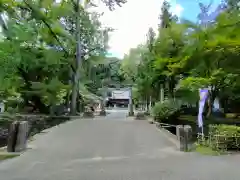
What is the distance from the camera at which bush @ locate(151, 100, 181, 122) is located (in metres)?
25.9

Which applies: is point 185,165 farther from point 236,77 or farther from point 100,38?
point 100,38

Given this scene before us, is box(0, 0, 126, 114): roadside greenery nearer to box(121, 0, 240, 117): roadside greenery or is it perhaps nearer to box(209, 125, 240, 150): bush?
box(121, 0, 240, 117): roadside greenery

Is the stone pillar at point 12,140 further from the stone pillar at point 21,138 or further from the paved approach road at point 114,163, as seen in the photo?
the paved approach road at point 114,163

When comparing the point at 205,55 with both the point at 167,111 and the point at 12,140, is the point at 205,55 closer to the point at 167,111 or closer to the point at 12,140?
the point at 167,111

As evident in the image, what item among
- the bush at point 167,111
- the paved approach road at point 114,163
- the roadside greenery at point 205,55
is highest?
the roadside greenery at point 205,55

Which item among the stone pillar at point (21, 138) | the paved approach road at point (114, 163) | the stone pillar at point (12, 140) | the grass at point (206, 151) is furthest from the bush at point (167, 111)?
the stone pillar at point (12, 140)

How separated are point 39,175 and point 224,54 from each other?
13.6 metres

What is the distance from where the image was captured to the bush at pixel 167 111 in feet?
84.9

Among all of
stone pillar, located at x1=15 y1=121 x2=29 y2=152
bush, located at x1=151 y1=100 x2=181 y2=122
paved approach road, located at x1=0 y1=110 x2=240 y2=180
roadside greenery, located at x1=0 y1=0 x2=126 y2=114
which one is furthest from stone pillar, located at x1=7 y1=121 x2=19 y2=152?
bush, located at x1=151 y1=100 x2=181 y2=122

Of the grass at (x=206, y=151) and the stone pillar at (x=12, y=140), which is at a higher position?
the stone pillar at (x=12, y=140)

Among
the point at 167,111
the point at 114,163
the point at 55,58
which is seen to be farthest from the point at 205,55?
the point at 55,58

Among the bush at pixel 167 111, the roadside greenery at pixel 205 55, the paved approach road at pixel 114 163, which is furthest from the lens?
the bush at pixel 167 111

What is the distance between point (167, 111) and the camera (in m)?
25.8

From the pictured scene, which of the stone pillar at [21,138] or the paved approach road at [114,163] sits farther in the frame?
the stone pillar at [21,138]
